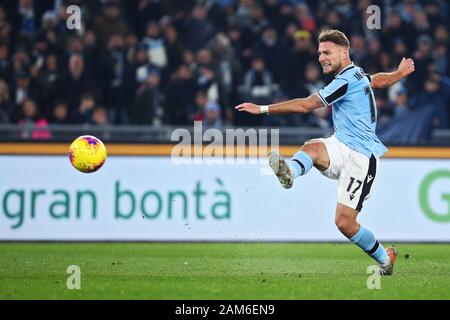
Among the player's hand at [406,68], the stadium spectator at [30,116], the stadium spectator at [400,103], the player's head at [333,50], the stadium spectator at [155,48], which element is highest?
the stadium spectator at [155,48]

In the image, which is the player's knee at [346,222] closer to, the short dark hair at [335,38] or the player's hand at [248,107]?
the player's hand at [248,107]

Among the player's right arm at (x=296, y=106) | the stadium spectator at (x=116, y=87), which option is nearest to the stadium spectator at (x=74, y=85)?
the stadium spectator at (x=116, y=87)

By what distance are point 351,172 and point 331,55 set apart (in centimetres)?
117

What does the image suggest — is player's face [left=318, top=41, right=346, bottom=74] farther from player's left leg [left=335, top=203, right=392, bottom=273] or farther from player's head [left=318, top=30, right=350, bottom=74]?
player's left leg [left=335, top=203, right=392, bottom=273]

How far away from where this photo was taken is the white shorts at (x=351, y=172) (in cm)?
1027

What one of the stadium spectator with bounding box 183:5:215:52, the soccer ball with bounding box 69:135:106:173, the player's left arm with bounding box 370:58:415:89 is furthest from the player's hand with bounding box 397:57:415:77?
the stadium spectator with bounding box 183:5:215:52

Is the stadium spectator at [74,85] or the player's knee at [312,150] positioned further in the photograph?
the stadium spectator at [74,85]

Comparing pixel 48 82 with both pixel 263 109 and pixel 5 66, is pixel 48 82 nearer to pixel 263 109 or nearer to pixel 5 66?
pixel 5 66

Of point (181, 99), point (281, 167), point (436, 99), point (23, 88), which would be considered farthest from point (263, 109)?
point (436, 99)

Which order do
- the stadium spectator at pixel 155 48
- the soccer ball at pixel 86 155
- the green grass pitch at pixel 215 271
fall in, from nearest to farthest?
the green grass pitch at pixel 215 271 < the soccer ball at pixel 86 155 < the stadium spectator at pixel 155 48

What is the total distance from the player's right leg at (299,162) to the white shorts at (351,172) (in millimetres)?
72

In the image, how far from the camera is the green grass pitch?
8.80 m

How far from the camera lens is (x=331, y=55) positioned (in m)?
10.3
